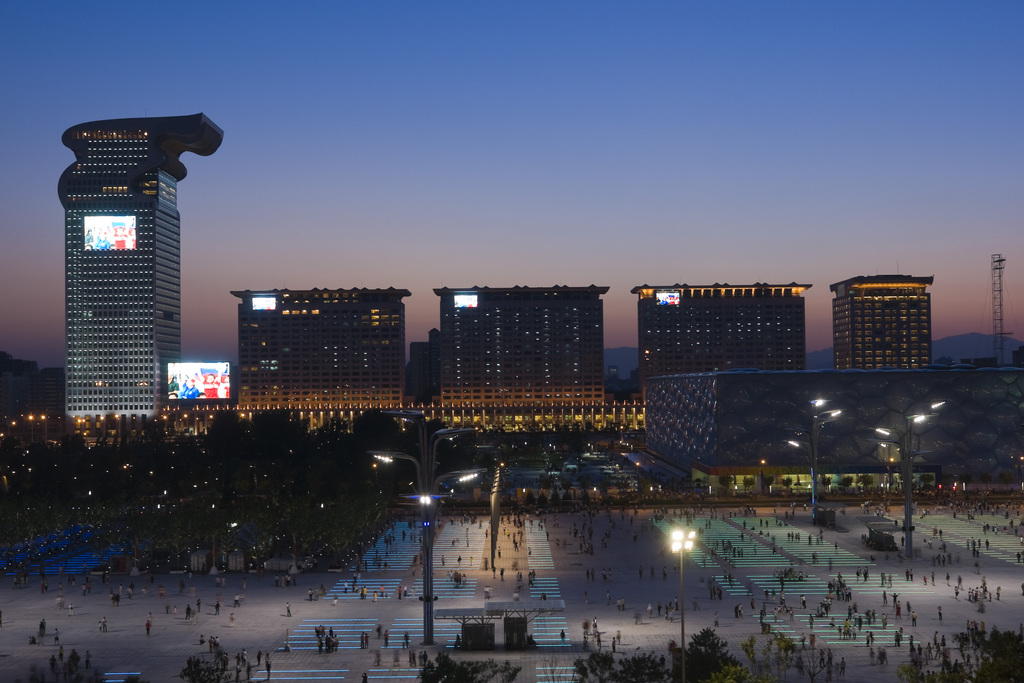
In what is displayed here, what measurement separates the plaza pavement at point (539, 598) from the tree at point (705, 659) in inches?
217

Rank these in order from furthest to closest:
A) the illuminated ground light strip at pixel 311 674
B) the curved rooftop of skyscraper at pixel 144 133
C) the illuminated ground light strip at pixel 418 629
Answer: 1. the curved rooftop of skyscraper at pixel 144 133
2. the illuminated ground light strip at pixel 418 629
3. the illuminated ground light strip at pixel 311 674

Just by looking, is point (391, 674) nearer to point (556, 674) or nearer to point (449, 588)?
point (556, 674)

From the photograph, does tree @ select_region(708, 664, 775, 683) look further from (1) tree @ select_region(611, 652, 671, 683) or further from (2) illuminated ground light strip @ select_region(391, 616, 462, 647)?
(2) illuminated ground light strip @ select_region(391, 616, 462, 647)

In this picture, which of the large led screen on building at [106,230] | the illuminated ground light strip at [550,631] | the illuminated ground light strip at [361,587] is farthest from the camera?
the large led screen on building at [106,230]

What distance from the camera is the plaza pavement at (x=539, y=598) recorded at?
124ft

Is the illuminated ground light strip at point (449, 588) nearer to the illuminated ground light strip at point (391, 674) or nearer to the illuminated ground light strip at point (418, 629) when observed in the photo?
the illuminated ground light strip at point (418, 629)

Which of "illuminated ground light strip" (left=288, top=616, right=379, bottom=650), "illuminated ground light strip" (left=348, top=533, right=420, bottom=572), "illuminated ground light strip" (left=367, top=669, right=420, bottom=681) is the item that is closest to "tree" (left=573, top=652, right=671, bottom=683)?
"illuminated ground light strip" (left=367, top=669, right=420, bottom=681)

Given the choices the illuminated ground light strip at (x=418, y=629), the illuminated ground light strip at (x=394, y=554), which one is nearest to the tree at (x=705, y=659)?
the illuminated ground light strip at (x=418, y=629)

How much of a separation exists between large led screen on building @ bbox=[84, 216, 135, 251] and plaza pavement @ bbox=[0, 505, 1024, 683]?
155275 mm

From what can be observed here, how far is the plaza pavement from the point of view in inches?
1486

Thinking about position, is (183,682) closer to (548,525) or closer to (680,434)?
(548,525)

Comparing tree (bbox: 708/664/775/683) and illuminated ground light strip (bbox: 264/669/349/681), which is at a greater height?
tree (bbox: 708/664/775/683)

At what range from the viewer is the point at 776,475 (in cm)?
9744

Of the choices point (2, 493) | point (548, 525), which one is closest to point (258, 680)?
point (548, 525)
